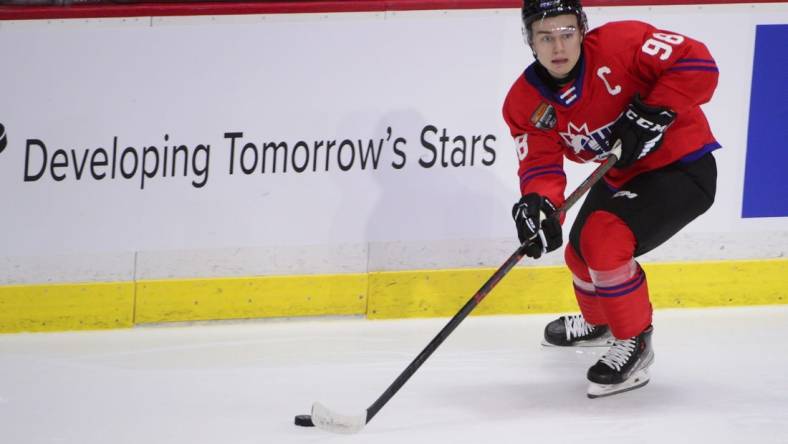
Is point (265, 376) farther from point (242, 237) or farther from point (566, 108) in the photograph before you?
point (566, 108)

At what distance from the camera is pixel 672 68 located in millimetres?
3010

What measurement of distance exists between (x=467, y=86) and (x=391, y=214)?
1.68 ft

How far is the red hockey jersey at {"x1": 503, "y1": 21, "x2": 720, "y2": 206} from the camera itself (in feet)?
9.89

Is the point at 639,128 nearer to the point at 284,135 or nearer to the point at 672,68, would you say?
the point at 672,68

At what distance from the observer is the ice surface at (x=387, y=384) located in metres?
2.88

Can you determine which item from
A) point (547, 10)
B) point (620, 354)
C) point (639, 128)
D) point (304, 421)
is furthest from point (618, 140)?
point (304, 421)

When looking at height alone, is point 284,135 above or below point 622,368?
above

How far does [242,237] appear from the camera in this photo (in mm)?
3904

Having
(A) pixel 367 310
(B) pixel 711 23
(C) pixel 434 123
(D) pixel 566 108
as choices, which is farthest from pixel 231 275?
(B) pixel 711 23

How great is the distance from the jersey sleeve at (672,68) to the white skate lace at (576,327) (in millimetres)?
892

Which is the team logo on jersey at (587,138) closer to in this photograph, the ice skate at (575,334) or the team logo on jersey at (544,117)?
the team logo on jersey at (544,117)

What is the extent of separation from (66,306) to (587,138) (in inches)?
71.6

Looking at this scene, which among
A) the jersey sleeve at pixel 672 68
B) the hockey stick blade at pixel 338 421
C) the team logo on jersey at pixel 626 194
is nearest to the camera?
the hockey stick blade at pixel 338 421

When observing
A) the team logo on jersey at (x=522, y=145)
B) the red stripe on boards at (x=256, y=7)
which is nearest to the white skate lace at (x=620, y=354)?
the team logo on jersey at (x=522, y=145)
